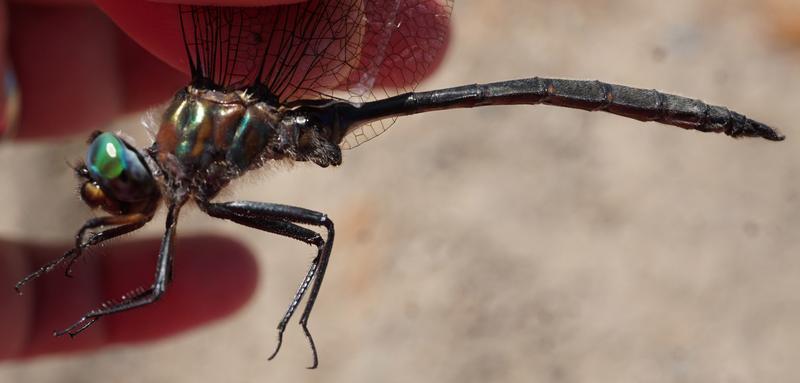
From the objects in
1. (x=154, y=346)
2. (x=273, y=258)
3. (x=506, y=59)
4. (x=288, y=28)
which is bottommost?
(x=154, y=346)

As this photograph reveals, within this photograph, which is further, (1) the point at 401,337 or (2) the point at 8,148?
(2) the point at 8,148

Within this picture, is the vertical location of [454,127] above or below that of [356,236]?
above

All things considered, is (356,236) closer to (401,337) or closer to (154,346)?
(401,337)

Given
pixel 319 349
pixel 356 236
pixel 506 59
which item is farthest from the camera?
pixel 506 59

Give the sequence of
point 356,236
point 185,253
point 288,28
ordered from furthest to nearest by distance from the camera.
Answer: point 356,236
point 185,253
point 288,28

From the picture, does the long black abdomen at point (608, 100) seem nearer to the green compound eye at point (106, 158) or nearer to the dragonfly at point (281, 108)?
the dragonfly at point (281, 108)

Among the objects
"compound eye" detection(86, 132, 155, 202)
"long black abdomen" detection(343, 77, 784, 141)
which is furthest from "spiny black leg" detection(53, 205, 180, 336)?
"long black abdomen" detection(343, 77, 784, 141)

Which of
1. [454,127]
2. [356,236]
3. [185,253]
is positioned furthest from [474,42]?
[185,253]
